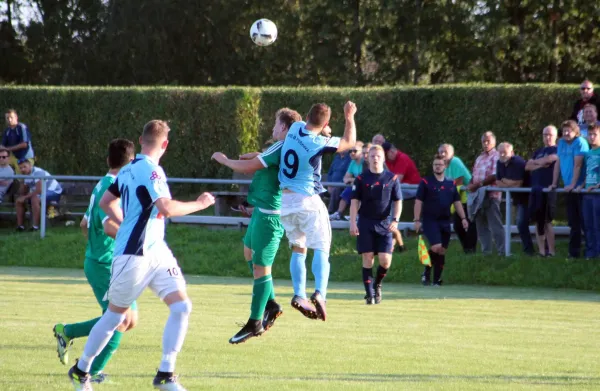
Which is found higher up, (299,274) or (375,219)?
(375,219)

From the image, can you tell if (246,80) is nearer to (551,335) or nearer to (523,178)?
(523,178)

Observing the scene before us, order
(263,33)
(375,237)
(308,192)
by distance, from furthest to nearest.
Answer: (263,33) < (375,237) < (308,192)

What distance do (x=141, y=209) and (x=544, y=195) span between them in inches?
450

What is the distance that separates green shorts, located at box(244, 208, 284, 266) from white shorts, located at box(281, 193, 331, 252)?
0.55 ft

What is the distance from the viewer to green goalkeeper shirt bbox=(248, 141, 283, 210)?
34.7 feet

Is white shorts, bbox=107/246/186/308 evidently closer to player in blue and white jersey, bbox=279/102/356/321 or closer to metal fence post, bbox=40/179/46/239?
player in blue and white jersey, bbox=279/102/356/321

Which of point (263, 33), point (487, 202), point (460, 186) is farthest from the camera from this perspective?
point (460, 186)

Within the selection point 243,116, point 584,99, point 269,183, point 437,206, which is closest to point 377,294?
point 437,206

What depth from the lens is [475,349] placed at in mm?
10453

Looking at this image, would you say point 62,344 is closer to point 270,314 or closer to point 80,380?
point 80,380

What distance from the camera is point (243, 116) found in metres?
25.7

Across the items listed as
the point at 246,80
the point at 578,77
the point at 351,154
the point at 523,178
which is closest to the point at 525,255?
the point at 523,178

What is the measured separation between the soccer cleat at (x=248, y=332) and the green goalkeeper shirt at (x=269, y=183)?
1.12m

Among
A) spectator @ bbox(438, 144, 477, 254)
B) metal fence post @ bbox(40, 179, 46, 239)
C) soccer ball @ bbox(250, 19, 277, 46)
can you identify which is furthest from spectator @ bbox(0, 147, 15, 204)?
spectator @ bbox(438, 144, 477, 254)
